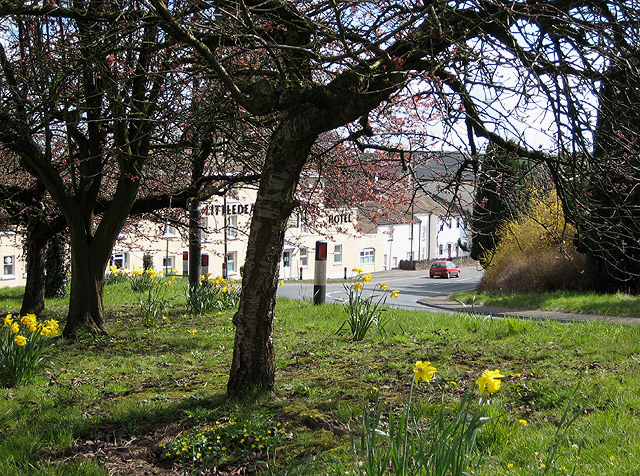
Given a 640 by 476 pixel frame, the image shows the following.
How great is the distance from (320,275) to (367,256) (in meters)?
43.9

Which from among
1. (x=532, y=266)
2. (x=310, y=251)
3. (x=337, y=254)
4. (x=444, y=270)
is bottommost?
(x=444, y=270)

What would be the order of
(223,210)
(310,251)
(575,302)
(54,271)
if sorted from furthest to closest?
(310,251)
(575,302)
(54,271)
(223,210)

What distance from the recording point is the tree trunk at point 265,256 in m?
5.00

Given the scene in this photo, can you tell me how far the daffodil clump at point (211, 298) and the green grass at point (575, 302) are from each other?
260 inches

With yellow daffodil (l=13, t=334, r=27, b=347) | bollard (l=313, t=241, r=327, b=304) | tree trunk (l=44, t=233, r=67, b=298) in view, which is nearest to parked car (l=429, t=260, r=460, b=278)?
tree trunk (l=44, t=233, r=67, b=298)

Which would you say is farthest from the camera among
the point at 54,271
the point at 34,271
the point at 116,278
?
the point at 116,278

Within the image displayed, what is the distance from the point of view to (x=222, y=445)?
409cm

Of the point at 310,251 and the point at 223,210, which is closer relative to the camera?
the point at 223,210

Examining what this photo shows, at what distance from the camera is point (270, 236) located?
503 centimetres

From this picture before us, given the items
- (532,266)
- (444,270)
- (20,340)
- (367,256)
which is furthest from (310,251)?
(20,340)

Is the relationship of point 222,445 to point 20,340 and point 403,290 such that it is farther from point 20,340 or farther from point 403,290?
point 403,290

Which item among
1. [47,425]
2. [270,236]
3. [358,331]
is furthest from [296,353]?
[47,425]

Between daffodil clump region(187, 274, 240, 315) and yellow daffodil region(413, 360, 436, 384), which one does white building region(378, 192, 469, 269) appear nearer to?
daffodil clump region(187, 274, 240, 315)

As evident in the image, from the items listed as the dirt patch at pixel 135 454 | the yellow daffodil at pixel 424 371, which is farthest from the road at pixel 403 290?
the yellow daffodil at pixel 424 371
